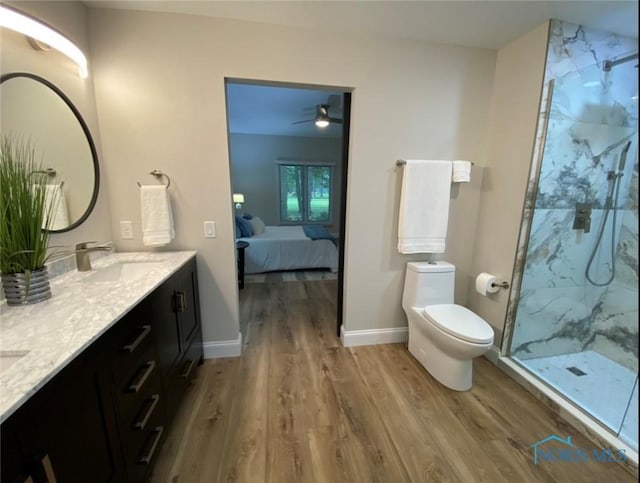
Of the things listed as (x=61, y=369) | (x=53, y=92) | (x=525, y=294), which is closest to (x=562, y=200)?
(x=525, y=294)

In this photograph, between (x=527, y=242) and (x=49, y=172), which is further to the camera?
(x=527, y=242)

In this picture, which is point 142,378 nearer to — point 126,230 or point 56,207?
point 56,207

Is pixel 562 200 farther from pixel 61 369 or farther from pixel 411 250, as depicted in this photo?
pixel 61 369

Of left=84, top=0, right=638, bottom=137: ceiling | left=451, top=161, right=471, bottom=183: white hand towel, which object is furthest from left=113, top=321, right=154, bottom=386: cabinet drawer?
left=451, top=161, right=471, bottom=183: white hand towel

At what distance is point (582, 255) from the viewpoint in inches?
77.4

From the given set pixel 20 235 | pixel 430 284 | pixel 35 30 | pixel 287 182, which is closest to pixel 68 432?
pixel 20 235

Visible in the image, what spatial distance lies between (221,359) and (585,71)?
3204mm

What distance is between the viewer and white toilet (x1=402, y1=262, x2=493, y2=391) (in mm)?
1741

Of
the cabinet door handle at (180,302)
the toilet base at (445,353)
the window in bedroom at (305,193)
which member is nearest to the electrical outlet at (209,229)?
the cabinet door handle at (180,302)

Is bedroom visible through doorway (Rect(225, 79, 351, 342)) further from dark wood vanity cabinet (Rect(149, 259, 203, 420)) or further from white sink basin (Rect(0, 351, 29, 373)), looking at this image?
white sink basin (Rect(0, 351, 29, 373))

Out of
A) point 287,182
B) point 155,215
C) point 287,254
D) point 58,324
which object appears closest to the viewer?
point 58,324

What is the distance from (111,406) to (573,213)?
2.76 m

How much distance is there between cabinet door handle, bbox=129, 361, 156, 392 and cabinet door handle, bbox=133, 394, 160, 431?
14 cm

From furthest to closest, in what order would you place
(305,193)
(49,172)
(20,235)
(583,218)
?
1. (305,193)
2. (583,218)
3. (49,172)
4. (20,235)
